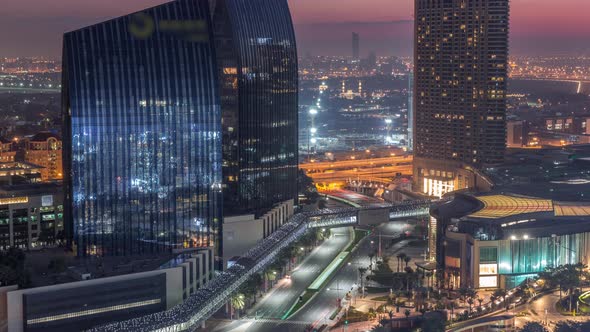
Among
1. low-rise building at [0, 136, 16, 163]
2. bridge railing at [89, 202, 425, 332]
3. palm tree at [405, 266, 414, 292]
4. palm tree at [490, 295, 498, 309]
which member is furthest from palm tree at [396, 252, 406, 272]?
low-rise building at [0, 136, 16, 163]

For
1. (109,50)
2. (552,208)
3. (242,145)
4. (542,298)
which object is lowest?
(542,298)

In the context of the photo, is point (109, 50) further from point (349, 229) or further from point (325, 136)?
point (325, 136)

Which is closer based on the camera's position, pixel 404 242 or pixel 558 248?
pixel 558 248

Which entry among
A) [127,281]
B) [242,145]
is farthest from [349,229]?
[127,281]

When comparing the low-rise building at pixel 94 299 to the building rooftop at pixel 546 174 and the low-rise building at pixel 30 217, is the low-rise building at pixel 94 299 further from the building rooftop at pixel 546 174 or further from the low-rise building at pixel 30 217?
the building rooftop at pixel 546 174

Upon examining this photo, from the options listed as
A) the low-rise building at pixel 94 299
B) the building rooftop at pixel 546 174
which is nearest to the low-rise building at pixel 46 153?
the building rooftop at pixel 546 174
